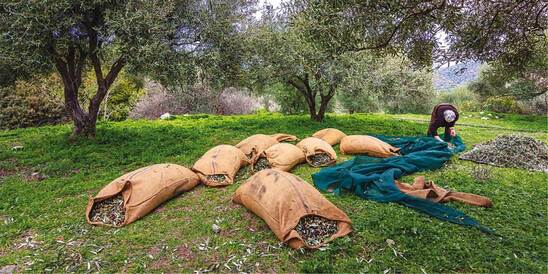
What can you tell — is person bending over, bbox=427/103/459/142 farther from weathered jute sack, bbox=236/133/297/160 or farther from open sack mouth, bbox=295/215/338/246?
open sack mouth, bbox=295/215/338/246

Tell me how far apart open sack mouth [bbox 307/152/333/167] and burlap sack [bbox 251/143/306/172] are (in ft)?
0.91

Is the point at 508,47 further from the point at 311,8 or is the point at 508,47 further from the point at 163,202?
the point at 163,202

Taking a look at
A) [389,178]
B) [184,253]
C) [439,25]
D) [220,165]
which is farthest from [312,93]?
[184,253]

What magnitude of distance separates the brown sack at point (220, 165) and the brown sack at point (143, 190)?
0.71m

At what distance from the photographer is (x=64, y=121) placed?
20688mm

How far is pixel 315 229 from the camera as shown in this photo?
4.94 m

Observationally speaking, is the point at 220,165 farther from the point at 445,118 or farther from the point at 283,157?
the point at 445,118

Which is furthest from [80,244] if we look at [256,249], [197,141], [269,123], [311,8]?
[269,123]

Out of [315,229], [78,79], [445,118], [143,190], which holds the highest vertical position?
[78,79]

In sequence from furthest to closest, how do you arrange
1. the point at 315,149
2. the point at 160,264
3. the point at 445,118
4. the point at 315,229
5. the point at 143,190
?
the point at 445,118 → the point at 315,149 → the point at 143,190 → the point at 315,229 → the point at 160,264

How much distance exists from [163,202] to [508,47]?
7738 mm

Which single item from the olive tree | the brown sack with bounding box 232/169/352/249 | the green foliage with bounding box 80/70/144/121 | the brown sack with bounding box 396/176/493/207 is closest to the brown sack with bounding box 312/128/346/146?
the brown sack with bounding box 396/176/493/207

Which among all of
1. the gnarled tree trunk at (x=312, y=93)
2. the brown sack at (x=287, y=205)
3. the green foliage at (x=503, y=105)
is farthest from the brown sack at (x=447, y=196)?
the green foliage at (x=503, y=105)

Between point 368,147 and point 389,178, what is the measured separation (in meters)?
3.48
